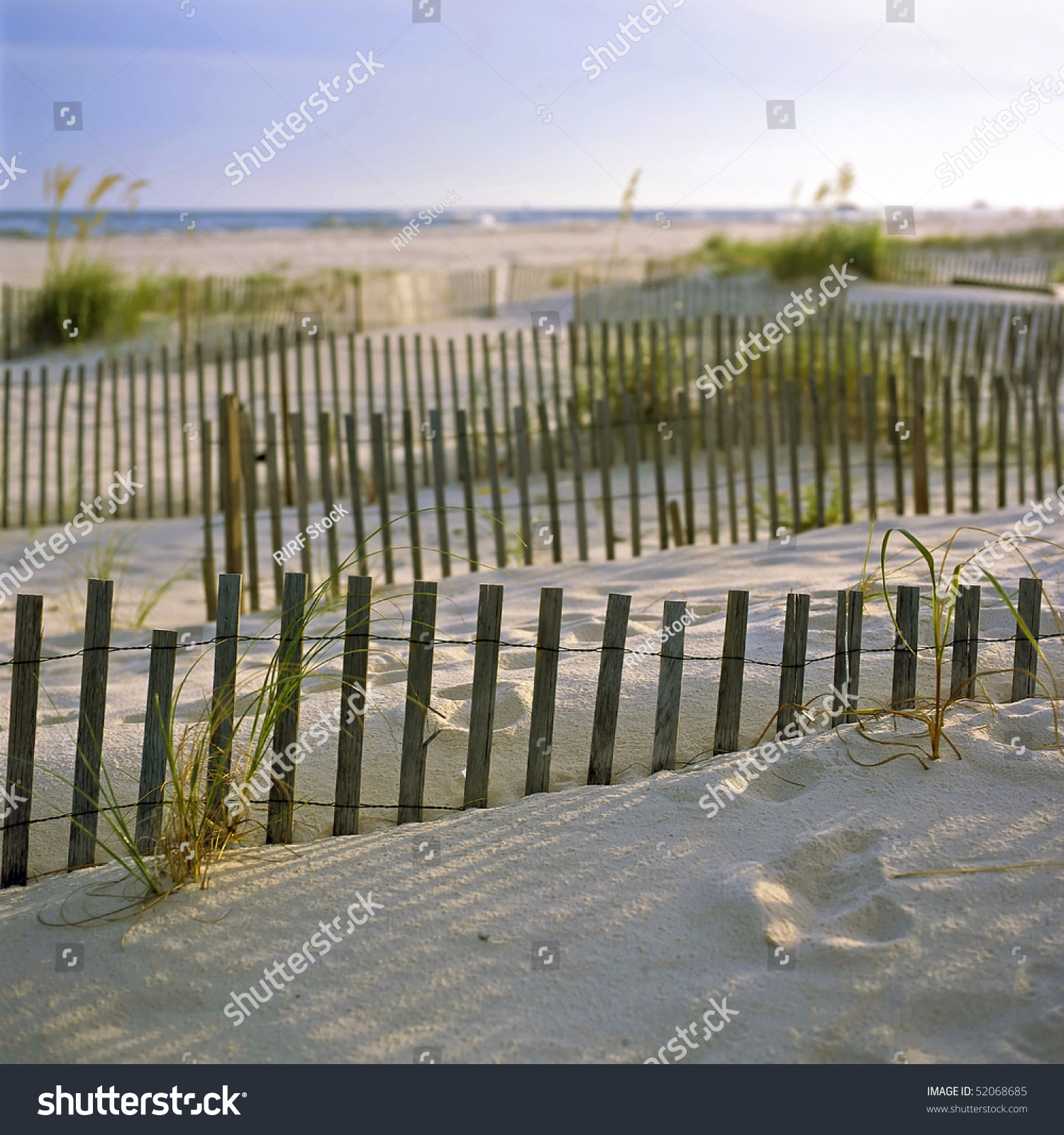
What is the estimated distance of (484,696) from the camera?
7.94 ft

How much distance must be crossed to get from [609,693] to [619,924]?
634mm

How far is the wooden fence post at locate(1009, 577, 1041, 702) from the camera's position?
104 inches

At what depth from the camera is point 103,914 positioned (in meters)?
2.07

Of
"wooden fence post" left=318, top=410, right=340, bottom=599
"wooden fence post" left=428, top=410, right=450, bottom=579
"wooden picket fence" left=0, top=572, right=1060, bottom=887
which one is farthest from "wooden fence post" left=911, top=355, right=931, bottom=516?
"wooden fence post" left=318, top=410, right=340, bottom=599

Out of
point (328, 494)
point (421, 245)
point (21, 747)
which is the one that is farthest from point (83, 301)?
point (421, 245)

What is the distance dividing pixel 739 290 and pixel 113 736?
48.3 ft

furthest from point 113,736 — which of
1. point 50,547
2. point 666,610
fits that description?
point 50,547

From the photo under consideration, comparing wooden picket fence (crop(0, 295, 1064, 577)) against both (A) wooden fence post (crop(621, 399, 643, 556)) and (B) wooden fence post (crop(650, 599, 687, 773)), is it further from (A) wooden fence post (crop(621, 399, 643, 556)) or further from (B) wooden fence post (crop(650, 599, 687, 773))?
(B) wooden fence post (crop(650, 599, 687, 773))

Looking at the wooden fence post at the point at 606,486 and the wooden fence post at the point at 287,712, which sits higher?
the wooden fence post at the point at 606,486

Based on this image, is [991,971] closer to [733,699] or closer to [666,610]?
[733,699]

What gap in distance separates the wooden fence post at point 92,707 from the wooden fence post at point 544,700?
981mm

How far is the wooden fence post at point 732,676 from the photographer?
8.22 ft

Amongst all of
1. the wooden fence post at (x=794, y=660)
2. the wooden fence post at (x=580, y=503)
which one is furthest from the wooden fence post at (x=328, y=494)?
the wooden fence post at (x=794, y=660)

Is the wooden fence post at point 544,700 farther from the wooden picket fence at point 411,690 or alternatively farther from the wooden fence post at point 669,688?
the wooden fence post at point 669,688
